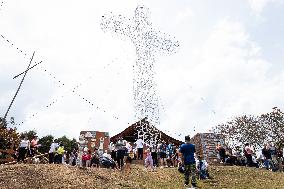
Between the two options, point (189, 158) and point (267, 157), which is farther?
point (267, 157)

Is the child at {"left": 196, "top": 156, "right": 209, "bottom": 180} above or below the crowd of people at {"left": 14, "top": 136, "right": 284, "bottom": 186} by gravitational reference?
below

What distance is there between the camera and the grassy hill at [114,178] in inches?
659

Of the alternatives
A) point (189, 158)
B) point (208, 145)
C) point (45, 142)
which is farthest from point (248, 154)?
point (45, 142)

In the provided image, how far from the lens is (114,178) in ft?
61.7

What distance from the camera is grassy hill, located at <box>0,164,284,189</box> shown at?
659 inches

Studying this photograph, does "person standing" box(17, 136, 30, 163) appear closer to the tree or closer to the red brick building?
the red brick building

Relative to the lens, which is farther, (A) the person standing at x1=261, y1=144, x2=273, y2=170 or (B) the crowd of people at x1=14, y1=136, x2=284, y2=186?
(A) the person standing at x1=261, y1=144, x2=273, y2=170

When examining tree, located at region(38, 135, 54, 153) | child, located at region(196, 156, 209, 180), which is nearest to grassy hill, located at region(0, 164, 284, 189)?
child, located at region(196, 156, 209, 180)

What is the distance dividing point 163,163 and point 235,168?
5.48 m

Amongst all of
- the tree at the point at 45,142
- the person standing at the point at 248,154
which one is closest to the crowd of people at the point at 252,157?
the person standing at the point at 248,154

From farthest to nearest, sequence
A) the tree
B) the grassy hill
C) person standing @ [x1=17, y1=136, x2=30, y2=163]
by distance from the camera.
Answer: the tree → person standing @ [x1=17, y1=136, x2=30, y2=163] → the grassy hill

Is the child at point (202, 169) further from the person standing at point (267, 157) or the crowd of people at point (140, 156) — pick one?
the person standing at point (267, 157)

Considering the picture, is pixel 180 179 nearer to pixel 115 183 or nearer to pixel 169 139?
pixel 115 183

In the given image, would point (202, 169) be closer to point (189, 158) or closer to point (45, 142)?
point (189, 158)
